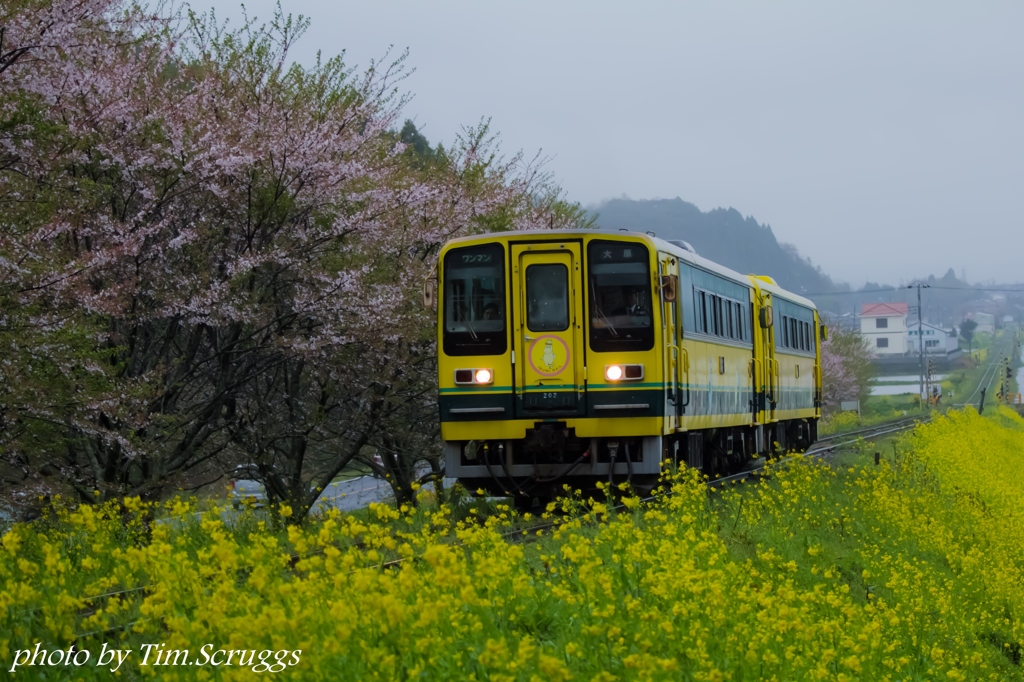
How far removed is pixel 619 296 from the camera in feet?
41.5

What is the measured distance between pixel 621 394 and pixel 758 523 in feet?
7.04

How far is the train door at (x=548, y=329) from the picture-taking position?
12539mm

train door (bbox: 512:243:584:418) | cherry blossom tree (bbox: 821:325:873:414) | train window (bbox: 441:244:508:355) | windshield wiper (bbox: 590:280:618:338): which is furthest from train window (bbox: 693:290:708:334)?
cherry blossom tree (bbox: 821:325:873:414)

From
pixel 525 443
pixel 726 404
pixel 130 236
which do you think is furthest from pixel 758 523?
pixel 130 236

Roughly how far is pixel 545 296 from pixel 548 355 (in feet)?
1.91

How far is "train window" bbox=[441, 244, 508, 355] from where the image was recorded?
1261cm

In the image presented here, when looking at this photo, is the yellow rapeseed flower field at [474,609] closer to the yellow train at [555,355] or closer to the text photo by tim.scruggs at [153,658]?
the text photo by tim.scruggs at [153,658]

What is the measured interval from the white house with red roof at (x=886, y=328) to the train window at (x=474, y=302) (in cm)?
12673

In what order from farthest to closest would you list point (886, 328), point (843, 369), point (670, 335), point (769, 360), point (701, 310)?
point (886, 328) → point (843, 369) → point (769, 360) → point (701, 310) → point (670, 335)

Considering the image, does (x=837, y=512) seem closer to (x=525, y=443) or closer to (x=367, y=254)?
(x=525, y=443)

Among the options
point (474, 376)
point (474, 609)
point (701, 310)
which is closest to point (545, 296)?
point (474, 376)

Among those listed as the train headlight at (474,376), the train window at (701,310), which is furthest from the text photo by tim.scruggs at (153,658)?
the train window at (701,310)

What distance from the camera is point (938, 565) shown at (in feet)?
37.3

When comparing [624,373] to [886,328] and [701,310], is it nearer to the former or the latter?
[701,310]
